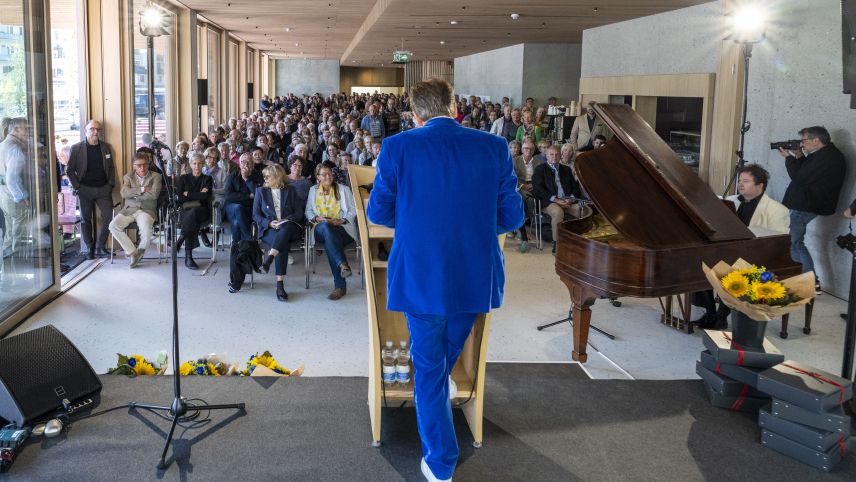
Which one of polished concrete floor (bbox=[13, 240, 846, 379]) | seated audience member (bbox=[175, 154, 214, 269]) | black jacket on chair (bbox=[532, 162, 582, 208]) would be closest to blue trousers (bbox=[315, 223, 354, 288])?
polished concrete floor (bbox=[13, 240, 846, 379])

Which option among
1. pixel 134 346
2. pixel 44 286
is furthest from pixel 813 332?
pixel 44 286

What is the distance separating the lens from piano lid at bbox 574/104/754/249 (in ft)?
16.0

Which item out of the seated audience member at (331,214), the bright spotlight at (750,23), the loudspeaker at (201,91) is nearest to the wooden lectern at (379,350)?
the seated audience member at (331,214)

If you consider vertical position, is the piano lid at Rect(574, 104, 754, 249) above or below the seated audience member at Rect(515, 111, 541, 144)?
below

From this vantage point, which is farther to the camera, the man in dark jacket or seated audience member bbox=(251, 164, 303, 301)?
the man in dark jacket

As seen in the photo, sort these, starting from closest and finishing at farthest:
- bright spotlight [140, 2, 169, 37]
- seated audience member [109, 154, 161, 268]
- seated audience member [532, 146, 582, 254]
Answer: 1. bright spotlight [140, 2, 169, 37]
2. seated audience member [109, 154, 161, 268]
3. seated audience member [532, 146, 582, 254]

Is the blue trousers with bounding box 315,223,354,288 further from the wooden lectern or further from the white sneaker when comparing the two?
the white sneaker

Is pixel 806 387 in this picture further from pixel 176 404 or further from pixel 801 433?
pixel 176 404

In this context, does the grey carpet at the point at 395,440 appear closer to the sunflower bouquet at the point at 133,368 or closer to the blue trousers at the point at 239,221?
the sunflower bouquet at the point at 133,368

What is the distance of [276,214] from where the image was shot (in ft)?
25.6

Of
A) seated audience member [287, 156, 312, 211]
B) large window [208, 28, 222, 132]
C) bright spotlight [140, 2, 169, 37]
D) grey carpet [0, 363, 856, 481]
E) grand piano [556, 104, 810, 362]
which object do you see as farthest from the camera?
large window [208, 28, 222, 132]

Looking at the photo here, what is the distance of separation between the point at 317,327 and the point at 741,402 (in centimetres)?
340

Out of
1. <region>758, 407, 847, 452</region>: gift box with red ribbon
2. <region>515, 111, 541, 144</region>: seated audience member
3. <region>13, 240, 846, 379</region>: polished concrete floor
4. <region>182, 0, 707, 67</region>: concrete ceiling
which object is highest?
<region>182, 0, 707, 67</region>: concrete ceiling

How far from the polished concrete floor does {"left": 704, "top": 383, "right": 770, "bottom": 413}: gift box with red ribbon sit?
131cm
